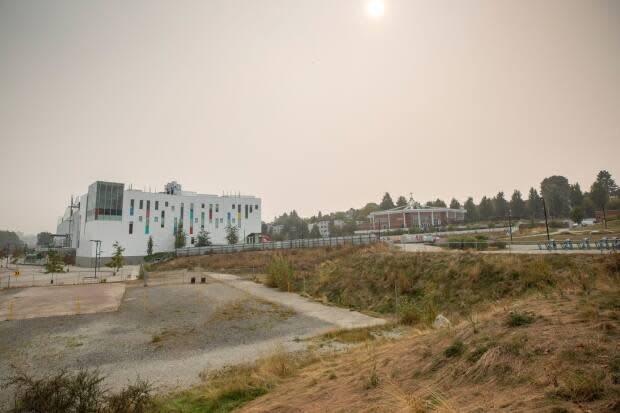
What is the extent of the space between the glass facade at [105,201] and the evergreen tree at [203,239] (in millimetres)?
19180

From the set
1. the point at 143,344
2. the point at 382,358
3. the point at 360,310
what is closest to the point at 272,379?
the point at 382,358

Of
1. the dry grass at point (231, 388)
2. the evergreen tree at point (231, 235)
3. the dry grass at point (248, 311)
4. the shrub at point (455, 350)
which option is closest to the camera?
the shrub at point (455, 350)

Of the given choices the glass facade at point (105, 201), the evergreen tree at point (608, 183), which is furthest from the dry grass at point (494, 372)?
the evergreen tree at point (608, 183)

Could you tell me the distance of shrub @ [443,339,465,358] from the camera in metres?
6.22

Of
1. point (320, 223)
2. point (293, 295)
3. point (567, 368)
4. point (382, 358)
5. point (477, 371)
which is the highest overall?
point (320, 223)

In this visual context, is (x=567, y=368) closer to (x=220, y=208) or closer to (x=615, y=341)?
(x=615, y=341)

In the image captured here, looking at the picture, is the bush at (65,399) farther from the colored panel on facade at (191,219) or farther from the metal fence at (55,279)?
the colored panel on facade at (191,219)

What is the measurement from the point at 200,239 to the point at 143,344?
7294cm

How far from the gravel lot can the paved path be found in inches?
35.6

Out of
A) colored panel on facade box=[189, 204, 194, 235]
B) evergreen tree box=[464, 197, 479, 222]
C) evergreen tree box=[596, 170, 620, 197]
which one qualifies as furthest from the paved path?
evergreen tree box=[596, 170, 620, 197]

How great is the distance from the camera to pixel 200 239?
84.4 meters

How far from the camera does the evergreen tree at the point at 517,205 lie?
9969 centimetres

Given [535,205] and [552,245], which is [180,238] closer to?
[552,245]

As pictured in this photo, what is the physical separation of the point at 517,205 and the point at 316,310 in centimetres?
10237
